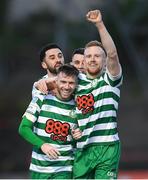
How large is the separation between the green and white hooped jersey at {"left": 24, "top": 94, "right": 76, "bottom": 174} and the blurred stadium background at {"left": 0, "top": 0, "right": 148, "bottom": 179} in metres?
12.8

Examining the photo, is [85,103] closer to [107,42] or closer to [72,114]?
[72,114]

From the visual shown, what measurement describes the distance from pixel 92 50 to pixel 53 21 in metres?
29.4

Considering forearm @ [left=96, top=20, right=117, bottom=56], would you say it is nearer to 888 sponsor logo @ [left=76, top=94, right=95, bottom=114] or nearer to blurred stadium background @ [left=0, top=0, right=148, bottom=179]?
888 sponsor logo @ [left=76, top=94, right=95, bottom=114]

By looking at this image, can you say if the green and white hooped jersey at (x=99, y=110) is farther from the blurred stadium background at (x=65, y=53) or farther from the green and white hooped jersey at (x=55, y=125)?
the blurred stadium background at (x=65, y=53)

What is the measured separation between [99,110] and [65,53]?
23014 millimetres

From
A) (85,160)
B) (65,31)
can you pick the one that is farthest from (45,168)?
(65,31)

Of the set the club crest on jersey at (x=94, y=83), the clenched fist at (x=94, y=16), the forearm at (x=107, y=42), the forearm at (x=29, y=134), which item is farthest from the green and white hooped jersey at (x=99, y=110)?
the clenched fist at (x=94, y=16)

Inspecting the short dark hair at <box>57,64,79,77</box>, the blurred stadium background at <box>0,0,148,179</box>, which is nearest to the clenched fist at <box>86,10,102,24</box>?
the short dark hair at <box>57,64,79,77</box>

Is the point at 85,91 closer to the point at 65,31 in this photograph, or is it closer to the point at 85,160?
the point at 85,160

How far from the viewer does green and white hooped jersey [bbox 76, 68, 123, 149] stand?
8398 mm

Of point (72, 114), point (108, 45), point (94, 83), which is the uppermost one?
point (108, 45)

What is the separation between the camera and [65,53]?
3136 centimetres

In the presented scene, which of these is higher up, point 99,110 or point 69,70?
point 69,70

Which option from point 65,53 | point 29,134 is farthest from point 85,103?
point 65,53
